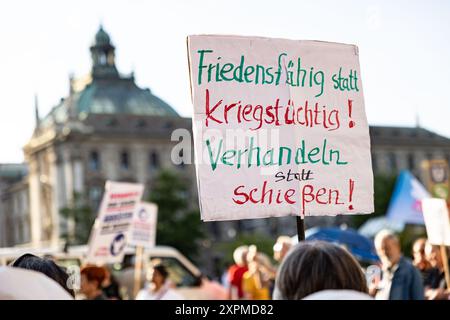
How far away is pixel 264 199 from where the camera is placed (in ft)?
15.5

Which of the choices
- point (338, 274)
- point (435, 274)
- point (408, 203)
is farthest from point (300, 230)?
point (408, 203)

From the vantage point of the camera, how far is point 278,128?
4.78m

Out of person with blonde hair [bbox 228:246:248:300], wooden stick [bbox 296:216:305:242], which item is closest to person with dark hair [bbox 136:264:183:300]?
person with blonde hair [bbox 228:246:248:300]

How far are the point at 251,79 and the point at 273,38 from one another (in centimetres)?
18

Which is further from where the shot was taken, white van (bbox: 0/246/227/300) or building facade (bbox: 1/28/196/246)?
building facade (bbox: 1/28/196/246)

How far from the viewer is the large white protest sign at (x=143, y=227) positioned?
519 inches

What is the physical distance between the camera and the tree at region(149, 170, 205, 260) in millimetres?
65750

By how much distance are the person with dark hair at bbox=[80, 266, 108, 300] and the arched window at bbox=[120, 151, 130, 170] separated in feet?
256

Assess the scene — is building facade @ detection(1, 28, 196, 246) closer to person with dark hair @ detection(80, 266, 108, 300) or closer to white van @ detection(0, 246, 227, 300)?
white van @ detection(0, 246, 227, 300)

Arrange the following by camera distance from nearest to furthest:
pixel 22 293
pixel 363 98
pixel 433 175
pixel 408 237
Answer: pixel 22 293
pixel 363 98
pixel 433 175
pixel 408 237

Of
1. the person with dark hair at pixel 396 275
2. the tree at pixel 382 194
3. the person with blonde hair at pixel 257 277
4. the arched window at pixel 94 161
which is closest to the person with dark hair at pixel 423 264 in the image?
the person with dark hair at pixel 396 275

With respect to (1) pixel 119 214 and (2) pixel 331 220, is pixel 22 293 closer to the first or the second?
(1) pixel 119 214

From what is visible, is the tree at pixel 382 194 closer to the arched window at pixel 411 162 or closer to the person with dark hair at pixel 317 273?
the arched window at pixel 411 162
